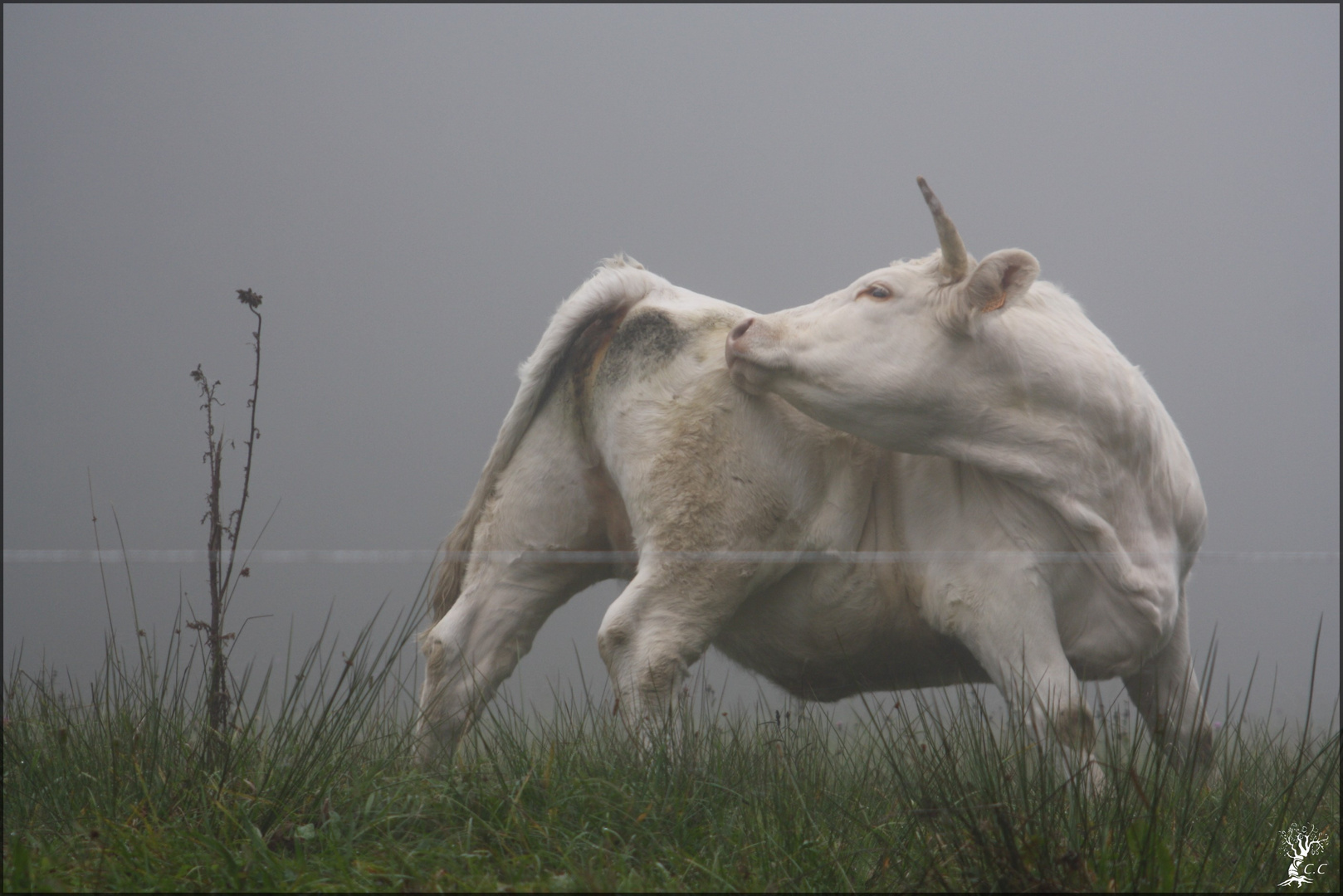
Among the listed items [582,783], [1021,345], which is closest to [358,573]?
[582,783]

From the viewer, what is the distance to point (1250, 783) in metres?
2.46

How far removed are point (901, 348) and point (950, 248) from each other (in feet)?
0.96

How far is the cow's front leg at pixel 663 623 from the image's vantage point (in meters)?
2.69

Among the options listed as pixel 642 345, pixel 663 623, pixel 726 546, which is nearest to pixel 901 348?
pixel 726 546

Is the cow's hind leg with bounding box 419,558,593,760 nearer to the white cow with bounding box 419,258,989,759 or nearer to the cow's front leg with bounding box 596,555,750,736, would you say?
the white cow with bounding box 419,258,989,759

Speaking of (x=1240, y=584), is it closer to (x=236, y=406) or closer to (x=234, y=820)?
(x=234, y=820)

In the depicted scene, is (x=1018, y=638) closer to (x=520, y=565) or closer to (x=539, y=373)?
(x=520, y=565)

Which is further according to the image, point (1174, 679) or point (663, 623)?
point (1174, 679)

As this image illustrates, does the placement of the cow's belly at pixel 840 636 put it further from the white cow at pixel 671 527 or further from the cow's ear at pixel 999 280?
the cow's ear at pixel 999 280

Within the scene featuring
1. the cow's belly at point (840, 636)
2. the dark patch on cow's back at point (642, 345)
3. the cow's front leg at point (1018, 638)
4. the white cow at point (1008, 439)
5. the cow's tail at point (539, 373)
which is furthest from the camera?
the cow's tail at point (539, 373)

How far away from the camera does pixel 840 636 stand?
2869mm

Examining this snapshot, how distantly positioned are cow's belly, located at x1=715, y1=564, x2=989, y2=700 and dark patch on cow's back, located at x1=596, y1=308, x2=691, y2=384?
79cm

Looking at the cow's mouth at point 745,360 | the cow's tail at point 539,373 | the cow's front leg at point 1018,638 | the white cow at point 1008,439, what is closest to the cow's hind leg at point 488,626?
the cow's tail at point 539,373

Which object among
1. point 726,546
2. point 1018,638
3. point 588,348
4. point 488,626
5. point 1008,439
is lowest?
point 488,626
